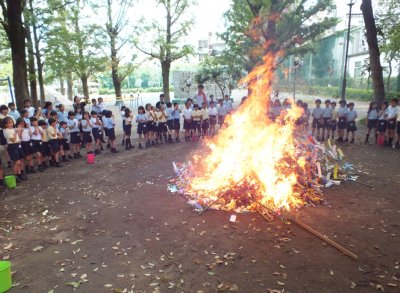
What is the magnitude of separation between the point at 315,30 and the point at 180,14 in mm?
11036

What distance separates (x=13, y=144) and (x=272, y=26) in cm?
1581

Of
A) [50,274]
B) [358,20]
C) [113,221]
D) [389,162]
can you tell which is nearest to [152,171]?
[113,221]

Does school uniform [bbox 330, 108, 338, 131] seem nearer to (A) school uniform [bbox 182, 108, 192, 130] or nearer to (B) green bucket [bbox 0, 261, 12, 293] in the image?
(A) school uniform [bbox 182, 108, 192, 130]

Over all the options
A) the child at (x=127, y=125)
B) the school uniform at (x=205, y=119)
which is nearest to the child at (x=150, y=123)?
the child at (x=127, y=125)

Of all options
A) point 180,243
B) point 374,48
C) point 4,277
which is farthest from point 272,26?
point 4,277

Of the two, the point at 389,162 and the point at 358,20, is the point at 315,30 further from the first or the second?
the point at 358,20

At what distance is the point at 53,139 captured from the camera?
37.3 ft

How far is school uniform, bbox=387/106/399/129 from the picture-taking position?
12.9m

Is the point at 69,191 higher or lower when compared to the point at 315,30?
lower

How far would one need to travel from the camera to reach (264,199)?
7430mm

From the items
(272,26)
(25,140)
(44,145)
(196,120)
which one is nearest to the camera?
(25,140)

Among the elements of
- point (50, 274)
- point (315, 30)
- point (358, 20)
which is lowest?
point (50, 274)

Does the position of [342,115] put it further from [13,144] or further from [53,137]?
[13,144]

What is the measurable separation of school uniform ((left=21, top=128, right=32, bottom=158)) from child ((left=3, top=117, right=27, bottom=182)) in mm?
266
